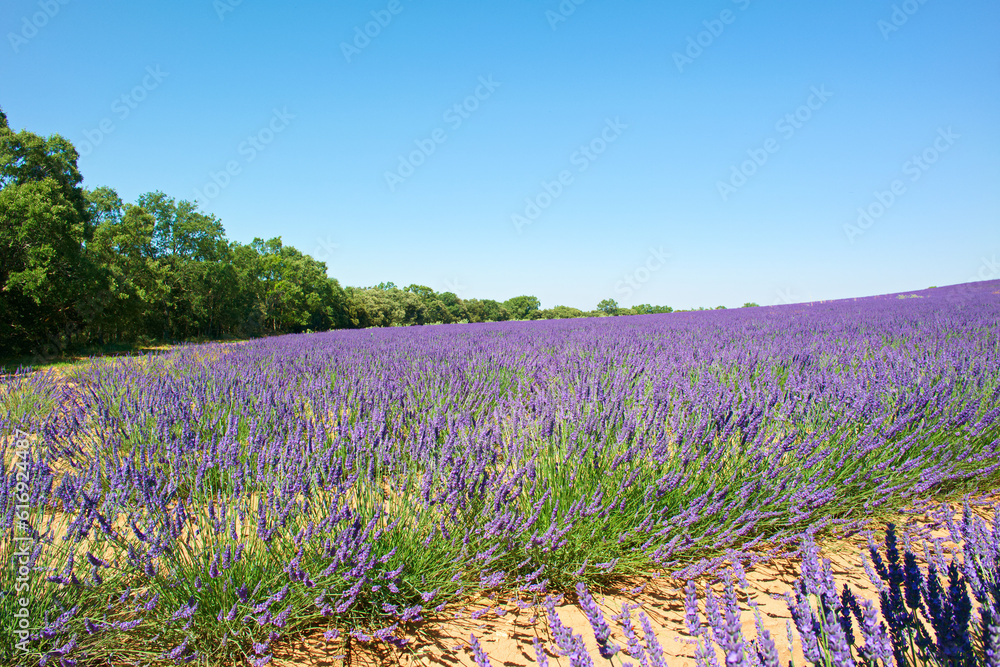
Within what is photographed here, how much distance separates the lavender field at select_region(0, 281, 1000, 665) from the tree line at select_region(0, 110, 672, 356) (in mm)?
11812

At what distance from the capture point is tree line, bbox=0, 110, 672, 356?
37.2ft

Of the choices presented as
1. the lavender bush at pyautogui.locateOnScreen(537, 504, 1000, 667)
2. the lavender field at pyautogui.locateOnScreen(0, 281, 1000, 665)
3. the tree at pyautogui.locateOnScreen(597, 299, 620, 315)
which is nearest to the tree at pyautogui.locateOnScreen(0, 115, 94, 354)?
the lavender field at pyautogui.locateOnScreen(0, 281, 1000, 665)

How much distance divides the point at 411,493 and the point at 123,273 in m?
21.4

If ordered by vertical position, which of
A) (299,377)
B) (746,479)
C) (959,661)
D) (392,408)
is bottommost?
(959,661)

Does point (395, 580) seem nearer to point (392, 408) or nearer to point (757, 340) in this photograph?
point (392, 408)

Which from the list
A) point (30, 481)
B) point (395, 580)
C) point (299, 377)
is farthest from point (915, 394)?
point (299, 377)

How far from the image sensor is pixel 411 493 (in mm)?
1912

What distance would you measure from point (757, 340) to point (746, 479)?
460cm

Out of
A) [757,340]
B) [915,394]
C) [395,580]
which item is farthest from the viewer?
[757,340]

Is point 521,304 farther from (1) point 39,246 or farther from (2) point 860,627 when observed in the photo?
(2) point 860,627

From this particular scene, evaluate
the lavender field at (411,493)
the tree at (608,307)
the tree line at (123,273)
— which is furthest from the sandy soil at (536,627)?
the tree at (608,307)

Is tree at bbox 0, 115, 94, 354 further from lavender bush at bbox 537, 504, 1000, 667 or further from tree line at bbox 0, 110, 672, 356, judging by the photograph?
lavender bush at bbox 537, 504, 1000, 667

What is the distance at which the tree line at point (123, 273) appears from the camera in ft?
37.2

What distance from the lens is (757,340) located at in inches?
229
